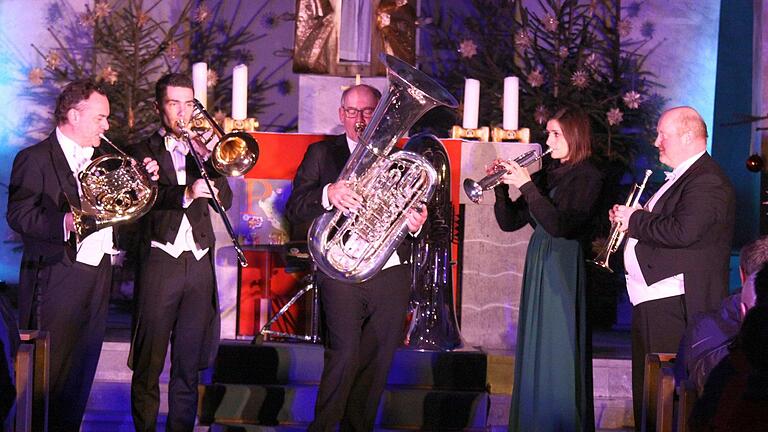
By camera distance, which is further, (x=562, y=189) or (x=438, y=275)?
(x=438, y=275)

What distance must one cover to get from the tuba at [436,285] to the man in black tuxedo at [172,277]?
160cm

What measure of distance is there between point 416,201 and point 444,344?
64.5 inches

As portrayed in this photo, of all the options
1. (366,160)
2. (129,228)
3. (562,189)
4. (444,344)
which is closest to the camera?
(366,160)

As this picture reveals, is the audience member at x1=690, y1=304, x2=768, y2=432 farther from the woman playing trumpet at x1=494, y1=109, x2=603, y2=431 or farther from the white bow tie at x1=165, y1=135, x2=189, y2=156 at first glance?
the white bow tie at x1=165, y1=135, x2=189, y2=156

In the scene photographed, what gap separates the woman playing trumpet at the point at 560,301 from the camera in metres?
5.09

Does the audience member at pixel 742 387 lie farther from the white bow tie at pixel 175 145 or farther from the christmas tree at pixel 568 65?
the christmas tree at pixel 568 65

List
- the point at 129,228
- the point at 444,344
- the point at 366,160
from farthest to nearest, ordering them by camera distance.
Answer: the point at 129,228, the point at 444,344, the point at 366,160

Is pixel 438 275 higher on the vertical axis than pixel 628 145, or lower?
lower

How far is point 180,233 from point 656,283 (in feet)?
7.26

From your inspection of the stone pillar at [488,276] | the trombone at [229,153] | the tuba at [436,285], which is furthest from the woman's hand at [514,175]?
the stone pillar at [488,276]

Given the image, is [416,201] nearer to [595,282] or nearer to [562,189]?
[562,189]

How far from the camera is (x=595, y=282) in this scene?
8.02 meters

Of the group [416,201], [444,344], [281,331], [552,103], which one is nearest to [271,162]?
[281,331]

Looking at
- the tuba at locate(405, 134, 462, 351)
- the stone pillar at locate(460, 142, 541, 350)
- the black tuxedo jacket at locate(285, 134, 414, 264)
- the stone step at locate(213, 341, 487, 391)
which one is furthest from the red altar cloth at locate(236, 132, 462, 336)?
the black tuxedo jacket at locate(285, 134, 414, 264)
